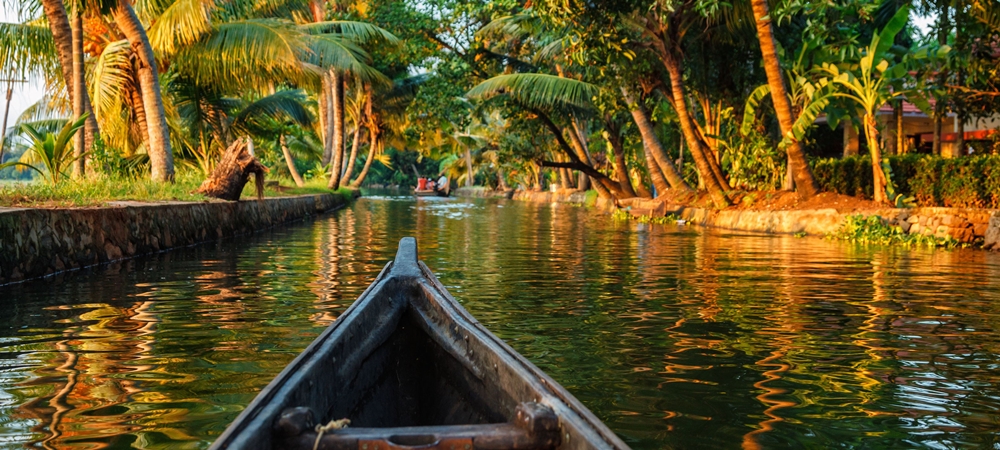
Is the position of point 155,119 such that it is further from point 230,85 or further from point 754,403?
point 754,403

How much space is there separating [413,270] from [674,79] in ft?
53.8

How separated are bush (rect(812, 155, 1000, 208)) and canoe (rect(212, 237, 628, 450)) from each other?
1230 centimetres

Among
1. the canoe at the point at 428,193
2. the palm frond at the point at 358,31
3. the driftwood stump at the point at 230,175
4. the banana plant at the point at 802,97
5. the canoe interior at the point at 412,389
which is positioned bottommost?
the canoe interior at the point at 412,389

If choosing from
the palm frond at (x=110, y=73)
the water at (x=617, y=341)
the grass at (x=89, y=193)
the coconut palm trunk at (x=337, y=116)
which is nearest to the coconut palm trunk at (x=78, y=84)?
the grass at (x=89, y=193)

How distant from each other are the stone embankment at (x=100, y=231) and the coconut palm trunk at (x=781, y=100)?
32.4 ft

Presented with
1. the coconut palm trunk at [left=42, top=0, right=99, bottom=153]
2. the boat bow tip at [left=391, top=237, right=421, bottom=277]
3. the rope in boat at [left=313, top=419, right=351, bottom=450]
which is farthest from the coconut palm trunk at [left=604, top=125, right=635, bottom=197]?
the rope in boat at [left=313, top=419, right=351, bottom=450]

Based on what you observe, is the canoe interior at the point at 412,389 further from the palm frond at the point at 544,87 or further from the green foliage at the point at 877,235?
the palm frond at the point at 544,87

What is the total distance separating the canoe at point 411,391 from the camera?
8.19ft

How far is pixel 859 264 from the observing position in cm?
1117

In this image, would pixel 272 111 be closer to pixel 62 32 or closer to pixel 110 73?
pixel 110 73

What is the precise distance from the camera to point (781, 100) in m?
16.5

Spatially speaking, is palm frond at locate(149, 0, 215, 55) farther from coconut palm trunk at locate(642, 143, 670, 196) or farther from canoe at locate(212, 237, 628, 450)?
canoe at locate(212, 237, 628, 450)

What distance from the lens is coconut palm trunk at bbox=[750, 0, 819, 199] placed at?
15.9 m

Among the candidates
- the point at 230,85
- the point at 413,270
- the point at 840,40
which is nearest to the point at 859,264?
the point at 840,40
